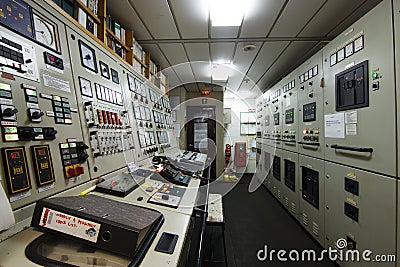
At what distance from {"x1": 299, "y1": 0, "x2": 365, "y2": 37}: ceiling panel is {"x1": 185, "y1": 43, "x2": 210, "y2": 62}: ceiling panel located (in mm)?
1269

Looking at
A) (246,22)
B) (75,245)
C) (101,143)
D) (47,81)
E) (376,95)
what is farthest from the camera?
(246,22)

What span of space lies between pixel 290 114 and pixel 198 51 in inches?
69.9

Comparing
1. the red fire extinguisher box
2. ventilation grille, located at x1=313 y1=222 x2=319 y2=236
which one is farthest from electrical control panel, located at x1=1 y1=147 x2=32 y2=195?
the red fire extinguisher box

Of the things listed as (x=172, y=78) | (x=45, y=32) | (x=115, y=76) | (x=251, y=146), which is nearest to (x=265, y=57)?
(x=172, y=78)

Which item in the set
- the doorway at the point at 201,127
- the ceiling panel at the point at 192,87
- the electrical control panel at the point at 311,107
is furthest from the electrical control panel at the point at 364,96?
the doorway at the point at 201,127

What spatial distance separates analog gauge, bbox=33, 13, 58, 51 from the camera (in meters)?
0.90

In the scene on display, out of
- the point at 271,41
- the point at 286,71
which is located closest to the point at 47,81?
the point at 271,41

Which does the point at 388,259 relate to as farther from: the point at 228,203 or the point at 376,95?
the point at 228,203

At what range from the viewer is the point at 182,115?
517cm

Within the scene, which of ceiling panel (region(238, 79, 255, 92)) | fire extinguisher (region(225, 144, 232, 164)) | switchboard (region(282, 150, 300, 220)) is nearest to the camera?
switchboard (region(282, 150, 300, 220))

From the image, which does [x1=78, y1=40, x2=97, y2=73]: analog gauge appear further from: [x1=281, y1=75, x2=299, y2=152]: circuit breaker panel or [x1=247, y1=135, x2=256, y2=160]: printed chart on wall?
[x1=247, y1=135, x2=256, y2=160]: printed chart on wall

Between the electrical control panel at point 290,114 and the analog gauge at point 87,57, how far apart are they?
8.80 feet

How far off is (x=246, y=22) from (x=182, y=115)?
3.28m

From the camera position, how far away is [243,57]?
3148mm
